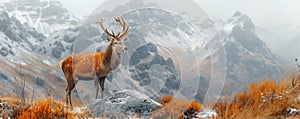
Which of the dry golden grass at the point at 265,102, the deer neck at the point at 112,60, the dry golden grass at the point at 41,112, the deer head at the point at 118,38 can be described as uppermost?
the deer head at the point at 118,38

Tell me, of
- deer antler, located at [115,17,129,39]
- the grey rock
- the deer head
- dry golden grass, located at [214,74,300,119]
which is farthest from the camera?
deer antler, located at [115,17,129,39]

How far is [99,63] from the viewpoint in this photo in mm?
7195

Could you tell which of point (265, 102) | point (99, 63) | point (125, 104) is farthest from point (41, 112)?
point (265, 102)

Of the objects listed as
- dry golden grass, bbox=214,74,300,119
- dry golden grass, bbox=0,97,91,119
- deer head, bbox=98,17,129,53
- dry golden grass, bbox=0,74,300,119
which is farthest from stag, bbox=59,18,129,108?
dry golden grass, bbox=214,74,300,119

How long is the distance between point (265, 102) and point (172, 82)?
1743mm

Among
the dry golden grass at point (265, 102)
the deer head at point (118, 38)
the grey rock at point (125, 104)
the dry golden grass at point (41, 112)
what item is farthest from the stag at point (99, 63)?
the dry golden grass at point (265, 102)

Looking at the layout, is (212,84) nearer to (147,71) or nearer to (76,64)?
(147,71)

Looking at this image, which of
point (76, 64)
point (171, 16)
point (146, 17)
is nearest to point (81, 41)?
point (76, 64)

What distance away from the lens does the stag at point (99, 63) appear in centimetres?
714

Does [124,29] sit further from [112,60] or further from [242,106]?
[242,106]

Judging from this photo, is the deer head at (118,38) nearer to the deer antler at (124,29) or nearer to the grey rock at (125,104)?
the deer antler at (124,29)

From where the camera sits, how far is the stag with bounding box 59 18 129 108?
281 inches

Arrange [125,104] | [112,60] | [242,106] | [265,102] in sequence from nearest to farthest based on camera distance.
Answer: [265,102] → [242,106] → [125,104] → [112,60]

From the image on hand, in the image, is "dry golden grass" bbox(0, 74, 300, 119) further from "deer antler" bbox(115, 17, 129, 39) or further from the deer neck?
"deer antler" bbox(115, 17, 129, 39)
